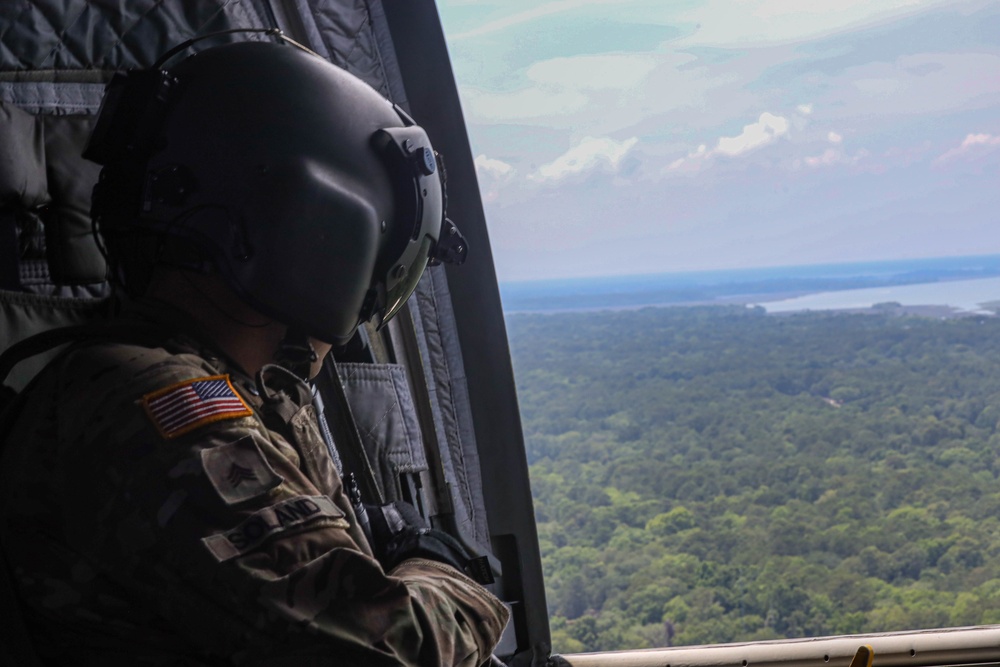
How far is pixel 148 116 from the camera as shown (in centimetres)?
102

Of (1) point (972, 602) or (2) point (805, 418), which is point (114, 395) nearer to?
(1) point (972, 602)

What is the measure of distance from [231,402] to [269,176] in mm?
289

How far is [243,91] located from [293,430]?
40 cm

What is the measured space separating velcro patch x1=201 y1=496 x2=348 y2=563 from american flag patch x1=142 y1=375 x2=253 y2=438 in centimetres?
9

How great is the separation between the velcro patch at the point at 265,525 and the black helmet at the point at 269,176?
0.30 metres

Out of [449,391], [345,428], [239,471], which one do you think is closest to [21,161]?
[239,471]

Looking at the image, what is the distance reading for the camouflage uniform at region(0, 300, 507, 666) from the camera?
2.43 ft

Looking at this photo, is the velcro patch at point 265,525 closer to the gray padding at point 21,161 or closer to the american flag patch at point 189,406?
the american flag patch at point 189,406

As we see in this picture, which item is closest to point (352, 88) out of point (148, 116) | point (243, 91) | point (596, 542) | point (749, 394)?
point (243, 91)

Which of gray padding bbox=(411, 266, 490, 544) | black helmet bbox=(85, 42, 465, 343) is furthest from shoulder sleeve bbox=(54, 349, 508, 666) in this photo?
gray padding bbox=(411, 266, 490, 544)

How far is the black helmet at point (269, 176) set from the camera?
3.23 feet

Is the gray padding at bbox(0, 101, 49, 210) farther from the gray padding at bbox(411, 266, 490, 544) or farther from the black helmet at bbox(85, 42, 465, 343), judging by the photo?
the gray padding at bbox(411, 266, 490, 544)

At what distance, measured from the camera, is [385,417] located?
1.95 metres

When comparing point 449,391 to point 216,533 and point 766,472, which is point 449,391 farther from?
point 766,472
